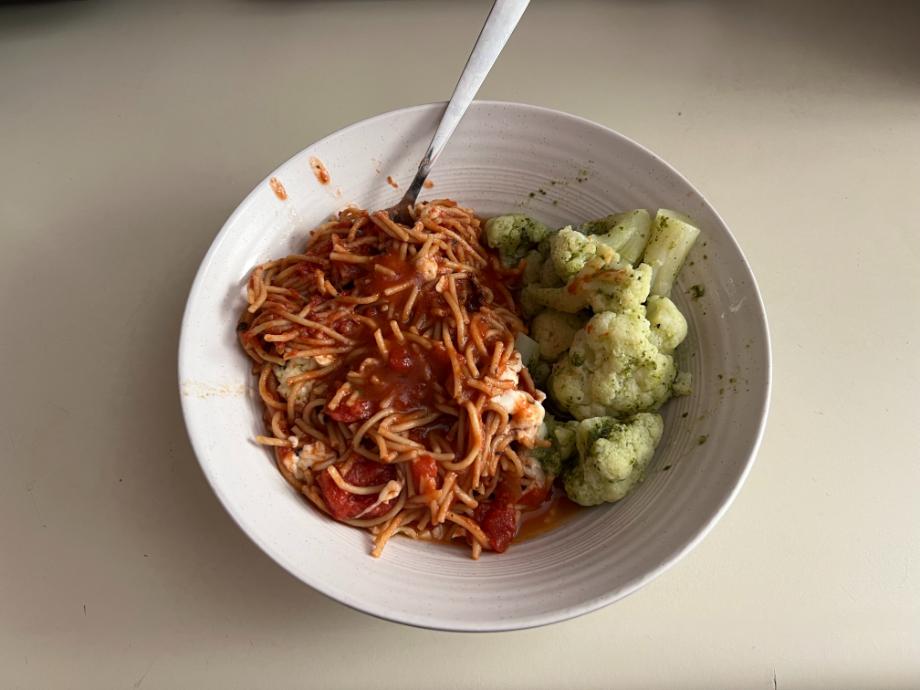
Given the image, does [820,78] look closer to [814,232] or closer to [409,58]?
[814,232]

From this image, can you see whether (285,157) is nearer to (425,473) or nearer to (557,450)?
(425,473)

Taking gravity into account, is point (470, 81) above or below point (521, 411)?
above

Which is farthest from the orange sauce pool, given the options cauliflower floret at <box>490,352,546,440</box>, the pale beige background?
the pale beige background

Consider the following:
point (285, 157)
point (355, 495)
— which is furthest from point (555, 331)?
point (285, 157)

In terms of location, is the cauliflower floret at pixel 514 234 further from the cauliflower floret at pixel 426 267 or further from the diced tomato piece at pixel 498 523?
the diced tomato piece at pixel 498 523

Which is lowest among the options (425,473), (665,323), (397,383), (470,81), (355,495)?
(355,495)

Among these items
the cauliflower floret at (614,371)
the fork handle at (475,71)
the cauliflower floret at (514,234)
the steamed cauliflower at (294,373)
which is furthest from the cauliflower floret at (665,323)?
the steamed cauliflower at (294,373)
